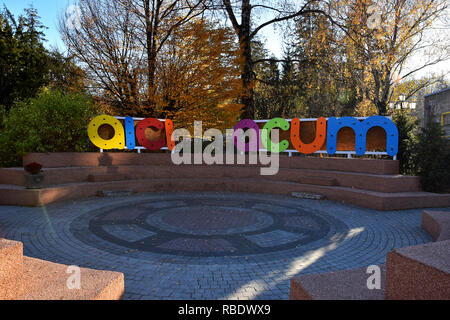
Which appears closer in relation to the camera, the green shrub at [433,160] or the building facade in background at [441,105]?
the green shrub at [433,160]

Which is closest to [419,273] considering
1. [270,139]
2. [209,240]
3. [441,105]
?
[209,240]

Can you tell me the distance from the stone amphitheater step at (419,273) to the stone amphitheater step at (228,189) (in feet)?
23.1

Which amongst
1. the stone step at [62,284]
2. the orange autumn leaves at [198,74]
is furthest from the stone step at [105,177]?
the stone step at [62,284]

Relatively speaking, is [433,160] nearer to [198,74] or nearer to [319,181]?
[319,181]

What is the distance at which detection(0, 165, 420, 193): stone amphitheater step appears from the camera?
385 inches

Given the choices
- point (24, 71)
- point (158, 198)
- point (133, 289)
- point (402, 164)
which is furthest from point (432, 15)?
point (24, 71)

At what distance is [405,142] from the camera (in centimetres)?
1115

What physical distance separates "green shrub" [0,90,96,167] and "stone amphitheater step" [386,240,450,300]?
12.4 meters

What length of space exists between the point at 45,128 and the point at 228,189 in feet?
26.5

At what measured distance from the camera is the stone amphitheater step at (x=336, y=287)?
9.03ft

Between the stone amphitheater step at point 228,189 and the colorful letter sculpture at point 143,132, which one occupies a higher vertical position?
the colorful letter sculpture at point 143,132

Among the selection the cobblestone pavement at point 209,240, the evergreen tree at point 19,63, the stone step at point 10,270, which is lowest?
the cobblestone pavement at point 209,240

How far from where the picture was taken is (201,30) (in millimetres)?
13820

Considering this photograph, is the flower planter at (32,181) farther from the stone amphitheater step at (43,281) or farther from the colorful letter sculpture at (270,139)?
the colorful letter sculpture at (270,139)
